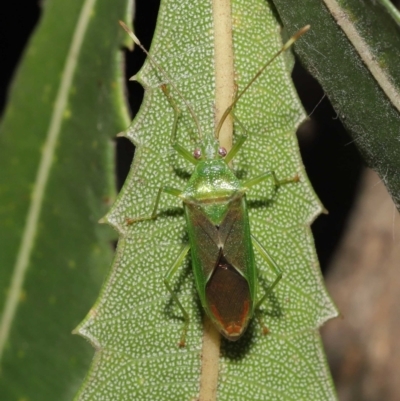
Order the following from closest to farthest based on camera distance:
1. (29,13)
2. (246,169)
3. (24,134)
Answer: (246,169)
(24,134)
(29,13)

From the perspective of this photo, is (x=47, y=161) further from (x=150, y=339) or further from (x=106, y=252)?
(x=150, y=339)

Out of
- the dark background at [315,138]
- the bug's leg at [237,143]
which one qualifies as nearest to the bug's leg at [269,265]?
the bug's leg at [237,143]

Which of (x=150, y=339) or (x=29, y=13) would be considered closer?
(x=150, y=339)

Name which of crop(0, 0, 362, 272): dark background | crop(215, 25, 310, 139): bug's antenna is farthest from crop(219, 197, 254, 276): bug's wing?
crop(0, 0, 362, 272): dark background

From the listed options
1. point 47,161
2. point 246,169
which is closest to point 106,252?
point 47,161

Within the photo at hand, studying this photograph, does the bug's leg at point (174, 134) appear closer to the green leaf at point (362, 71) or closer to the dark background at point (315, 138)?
the green leaf at point (362, 71)

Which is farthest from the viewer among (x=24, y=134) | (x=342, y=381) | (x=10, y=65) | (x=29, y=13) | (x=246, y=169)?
(x=342, y=381)
